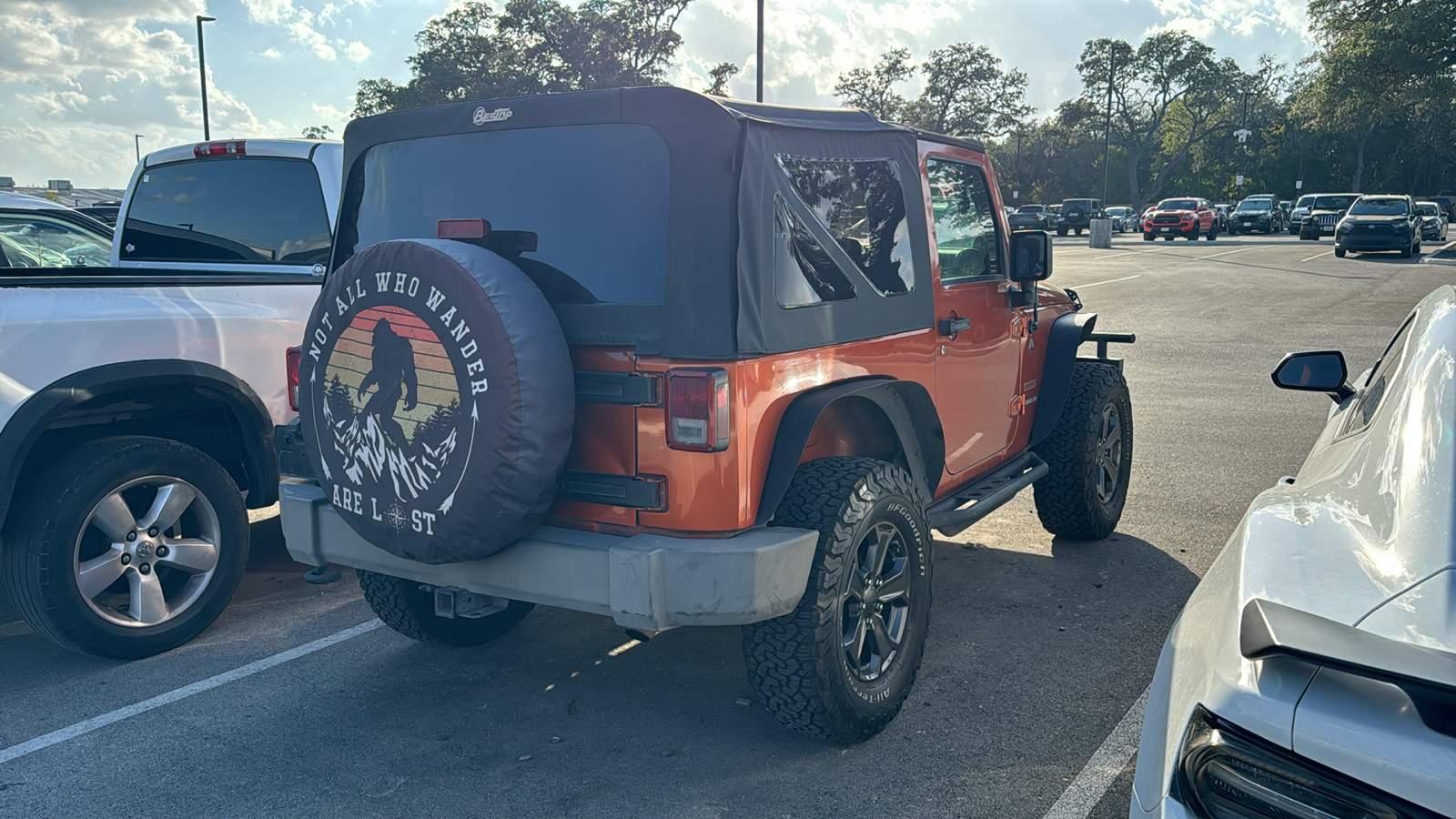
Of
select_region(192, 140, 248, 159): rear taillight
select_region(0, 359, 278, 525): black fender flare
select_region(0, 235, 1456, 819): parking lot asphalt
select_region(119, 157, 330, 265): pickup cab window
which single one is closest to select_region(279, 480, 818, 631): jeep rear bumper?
select_region(0, 235, 1456, 819): parking lot asphalt

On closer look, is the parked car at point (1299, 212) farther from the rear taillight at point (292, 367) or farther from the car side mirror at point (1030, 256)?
the rear taillight at point (292, 367)

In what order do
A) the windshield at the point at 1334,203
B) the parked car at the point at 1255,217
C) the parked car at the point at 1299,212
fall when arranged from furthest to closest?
the parked car at the point at 1255,217, the parked car at the point at 1299,212, the windshield at the point at 1334,203

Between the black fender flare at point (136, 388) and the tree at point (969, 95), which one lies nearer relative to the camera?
the black fender flare at point (136, 388)

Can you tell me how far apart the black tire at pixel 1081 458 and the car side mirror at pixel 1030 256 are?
696 mm

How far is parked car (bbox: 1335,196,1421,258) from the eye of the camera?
97.1ft

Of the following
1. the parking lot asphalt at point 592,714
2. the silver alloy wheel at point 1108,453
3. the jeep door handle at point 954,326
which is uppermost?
the jeep door handle at point 954,326

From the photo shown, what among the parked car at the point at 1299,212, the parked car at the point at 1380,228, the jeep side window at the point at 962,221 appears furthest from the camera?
the parked car at the point at 1299,212

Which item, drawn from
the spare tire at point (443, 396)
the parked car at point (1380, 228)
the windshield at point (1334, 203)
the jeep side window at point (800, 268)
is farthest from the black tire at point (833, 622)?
the windshield at point (1334, 203)

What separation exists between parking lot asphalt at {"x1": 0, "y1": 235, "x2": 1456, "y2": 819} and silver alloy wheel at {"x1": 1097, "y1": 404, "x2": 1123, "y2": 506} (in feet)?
0.91

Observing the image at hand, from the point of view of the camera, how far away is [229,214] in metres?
6.07

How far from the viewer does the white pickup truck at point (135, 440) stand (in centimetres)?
412

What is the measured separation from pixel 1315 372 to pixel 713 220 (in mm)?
1916

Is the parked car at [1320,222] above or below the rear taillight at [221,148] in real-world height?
above

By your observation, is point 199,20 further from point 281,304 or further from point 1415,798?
point 1415,798
